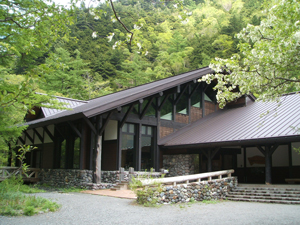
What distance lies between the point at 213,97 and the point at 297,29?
40.2ft

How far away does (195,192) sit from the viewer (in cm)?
996

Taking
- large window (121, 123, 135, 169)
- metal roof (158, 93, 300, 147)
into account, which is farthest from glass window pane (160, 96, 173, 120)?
large window (121, 123, 135, 169)

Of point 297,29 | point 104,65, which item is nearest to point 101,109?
point 297,29

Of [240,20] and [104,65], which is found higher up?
[240,20]

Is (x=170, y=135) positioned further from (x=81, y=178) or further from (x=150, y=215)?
(x=150, y=215)

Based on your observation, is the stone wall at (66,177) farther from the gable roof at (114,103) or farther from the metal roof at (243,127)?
the metal roof at (243,127)

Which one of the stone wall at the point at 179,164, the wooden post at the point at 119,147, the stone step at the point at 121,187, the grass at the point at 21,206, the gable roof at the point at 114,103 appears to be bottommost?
the stone step at the point at 121,187

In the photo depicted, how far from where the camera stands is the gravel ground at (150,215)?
6207mm

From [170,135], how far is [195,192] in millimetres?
5904

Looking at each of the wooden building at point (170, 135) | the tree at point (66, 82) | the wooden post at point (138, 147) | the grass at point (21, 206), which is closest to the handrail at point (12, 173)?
the wooden building at point (170, 135)

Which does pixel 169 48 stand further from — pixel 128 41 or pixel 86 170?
pixel 128 41

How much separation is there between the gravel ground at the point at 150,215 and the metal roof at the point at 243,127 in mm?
3494

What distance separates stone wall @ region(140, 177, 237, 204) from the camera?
29.0ft

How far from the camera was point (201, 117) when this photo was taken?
17281mm
